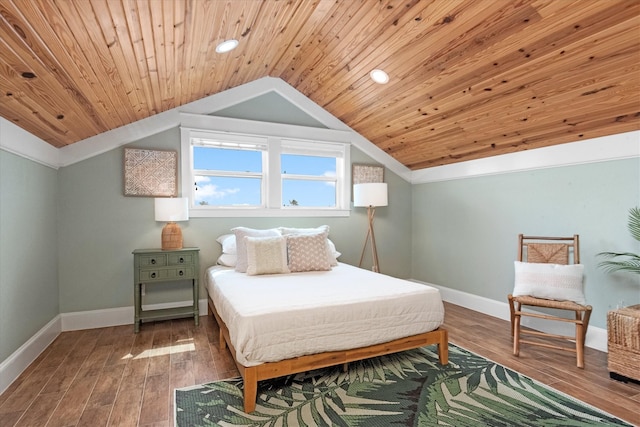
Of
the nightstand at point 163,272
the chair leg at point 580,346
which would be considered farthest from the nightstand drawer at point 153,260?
the chair leg at point 580,346

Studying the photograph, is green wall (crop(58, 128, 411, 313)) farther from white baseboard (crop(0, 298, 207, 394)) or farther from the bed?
the bed

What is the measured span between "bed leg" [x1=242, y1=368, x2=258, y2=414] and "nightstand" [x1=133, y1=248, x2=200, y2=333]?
172 centimetres

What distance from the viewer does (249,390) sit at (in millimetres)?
1915

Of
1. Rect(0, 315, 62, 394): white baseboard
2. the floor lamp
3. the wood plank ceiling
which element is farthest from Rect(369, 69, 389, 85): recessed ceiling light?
Rect(0, 315, 62, 394): white baseboard

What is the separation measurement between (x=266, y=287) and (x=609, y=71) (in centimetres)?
282

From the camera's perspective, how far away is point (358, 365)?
2.51 meters

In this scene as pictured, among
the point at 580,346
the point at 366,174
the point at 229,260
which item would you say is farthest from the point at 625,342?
the point at 229,260

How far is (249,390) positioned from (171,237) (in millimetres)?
2075

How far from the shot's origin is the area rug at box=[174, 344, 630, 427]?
1.84 metres

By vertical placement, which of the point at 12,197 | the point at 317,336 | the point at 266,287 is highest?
the point at 12,197

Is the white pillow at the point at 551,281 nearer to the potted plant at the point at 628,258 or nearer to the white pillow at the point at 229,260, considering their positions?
the potted plant at the point at 628,258

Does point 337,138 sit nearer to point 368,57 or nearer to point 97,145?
point 368,57

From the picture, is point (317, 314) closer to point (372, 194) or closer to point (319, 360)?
point (319, 360)

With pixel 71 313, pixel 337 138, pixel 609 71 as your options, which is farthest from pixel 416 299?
pixel 71 313
